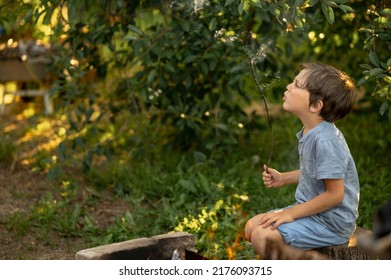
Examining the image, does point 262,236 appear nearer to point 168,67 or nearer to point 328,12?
point 328,12

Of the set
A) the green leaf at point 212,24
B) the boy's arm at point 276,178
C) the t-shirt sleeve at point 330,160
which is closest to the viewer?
the t-shirt sleeve at point 330,160

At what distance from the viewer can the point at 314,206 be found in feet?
10.9

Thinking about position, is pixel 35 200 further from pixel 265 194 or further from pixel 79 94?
pixel 265 194

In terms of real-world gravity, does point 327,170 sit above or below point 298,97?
below

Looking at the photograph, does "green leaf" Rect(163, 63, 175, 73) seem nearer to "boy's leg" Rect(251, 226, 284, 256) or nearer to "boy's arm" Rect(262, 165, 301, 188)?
"boy's arm" Rect(262, 165, 301, 188)

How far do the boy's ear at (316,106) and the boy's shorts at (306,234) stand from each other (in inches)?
18.8

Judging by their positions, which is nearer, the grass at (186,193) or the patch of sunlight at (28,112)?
the grass at (186,193)

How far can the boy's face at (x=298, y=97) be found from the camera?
11.2 ft

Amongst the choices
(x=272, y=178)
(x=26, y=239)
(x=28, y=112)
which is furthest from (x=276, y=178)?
(x=28, y=112)

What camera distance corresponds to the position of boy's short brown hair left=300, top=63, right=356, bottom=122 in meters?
3.39

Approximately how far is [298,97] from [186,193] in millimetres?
1974

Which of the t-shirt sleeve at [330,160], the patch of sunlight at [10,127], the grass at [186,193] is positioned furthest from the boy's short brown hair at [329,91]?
the patch of sunlight at [10,127]

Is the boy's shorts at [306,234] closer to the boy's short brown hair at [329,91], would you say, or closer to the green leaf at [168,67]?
the boy's short brown hair at [329,91]

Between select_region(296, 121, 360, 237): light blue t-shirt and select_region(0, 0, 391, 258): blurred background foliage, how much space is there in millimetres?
991
